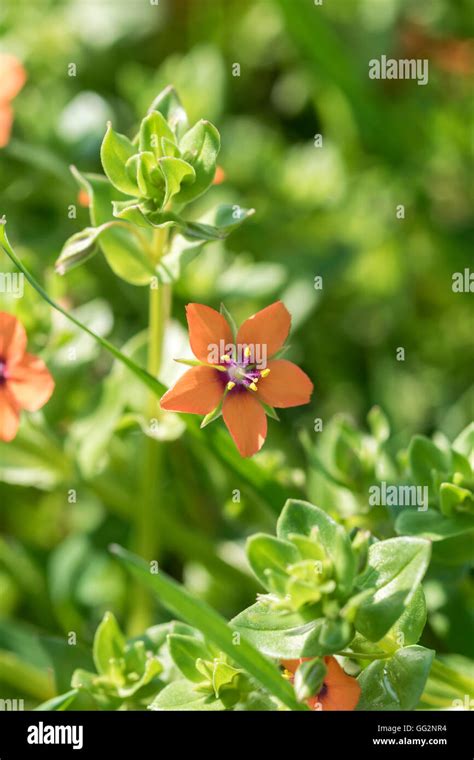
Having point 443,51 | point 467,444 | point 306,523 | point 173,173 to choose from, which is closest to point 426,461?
point 467,444

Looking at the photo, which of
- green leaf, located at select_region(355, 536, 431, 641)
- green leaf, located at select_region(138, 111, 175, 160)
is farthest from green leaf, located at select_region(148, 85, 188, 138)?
green leaf, located at select_region(355, 536, 431, 641)

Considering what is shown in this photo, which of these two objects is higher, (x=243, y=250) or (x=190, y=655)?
(x=243, y=250)

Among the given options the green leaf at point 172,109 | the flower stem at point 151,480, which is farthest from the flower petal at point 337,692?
the green leaf at point 172,109

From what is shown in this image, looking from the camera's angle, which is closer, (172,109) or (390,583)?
(390,583)

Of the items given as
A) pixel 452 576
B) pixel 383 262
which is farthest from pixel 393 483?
pixel 383 262

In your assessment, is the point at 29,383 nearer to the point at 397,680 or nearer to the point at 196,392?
the point at 196,392
